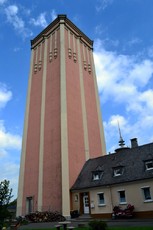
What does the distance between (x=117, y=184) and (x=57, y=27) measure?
29668 mm

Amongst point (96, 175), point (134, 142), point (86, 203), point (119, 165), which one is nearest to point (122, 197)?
point (119, 165)

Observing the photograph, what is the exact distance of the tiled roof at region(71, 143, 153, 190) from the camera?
22.8 meters

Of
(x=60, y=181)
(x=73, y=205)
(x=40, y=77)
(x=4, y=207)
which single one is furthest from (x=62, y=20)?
(x=4, y=207)

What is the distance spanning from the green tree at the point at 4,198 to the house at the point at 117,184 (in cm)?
1417

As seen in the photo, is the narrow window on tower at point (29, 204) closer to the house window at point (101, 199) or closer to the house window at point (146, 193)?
the house window at point (101, 199)

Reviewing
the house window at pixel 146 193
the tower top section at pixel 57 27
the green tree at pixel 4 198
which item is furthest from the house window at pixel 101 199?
the tower top section at pixel 57 27

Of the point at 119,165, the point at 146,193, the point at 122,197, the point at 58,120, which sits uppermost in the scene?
the point at 58,120

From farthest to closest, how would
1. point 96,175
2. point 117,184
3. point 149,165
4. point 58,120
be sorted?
point 58,120 < point 96,175 < point 117,184 < point 149,165

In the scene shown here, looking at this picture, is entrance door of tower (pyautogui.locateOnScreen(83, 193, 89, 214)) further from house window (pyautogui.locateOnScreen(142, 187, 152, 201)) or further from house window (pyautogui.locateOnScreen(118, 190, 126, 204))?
house window (pyautogui.locateOnScreen(142, 187, 152, 201))

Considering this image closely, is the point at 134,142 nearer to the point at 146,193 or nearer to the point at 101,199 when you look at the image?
the point at 101,199

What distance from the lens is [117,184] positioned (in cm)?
2309

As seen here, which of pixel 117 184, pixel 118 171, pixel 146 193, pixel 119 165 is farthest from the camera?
pixel 119 165

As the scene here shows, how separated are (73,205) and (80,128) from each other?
1055 cm

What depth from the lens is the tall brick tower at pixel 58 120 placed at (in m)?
A: 28.2
